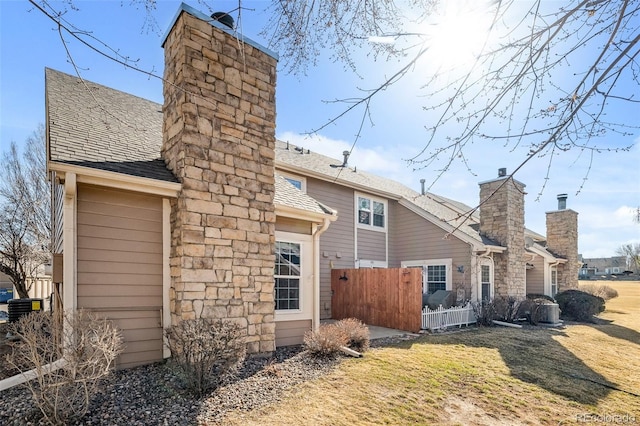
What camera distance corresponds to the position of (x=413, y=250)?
13.9 metres

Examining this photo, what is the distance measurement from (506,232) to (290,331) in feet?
33.2

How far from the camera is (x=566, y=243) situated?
59.6 ft

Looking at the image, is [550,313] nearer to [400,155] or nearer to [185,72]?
[400,155]

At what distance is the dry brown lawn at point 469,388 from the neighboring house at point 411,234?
4.24 m

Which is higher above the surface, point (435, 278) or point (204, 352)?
point (204, 352)

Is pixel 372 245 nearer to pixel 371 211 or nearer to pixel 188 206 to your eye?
pixel 371 211

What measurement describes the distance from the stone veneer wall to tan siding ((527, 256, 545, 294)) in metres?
→ 2.40

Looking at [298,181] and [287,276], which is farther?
[298,181]

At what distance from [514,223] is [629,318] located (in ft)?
21.3

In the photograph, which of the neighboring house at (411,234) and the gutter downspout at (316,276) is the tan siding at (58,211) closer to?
the gutter downspout at (316,276)

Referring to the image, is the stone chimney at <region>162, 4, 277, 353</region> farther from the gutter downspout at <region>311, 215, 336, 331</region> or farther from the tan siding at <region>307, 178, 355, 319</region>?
the tan siding at <region>307, 178, 355, 319</region>

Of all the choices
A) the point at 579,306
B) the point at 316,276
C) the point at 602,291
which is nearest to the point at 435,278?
the point at 579,306

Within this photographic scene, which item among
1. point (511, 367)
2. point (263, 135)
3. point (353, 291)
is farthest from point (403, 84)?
point (353, 291)

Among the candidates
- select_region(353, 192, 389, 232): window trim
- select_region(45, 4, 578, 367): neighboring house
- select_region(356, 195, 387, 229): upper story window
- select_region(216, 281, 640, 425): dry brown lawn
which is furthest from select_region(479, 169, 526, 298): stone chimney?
select_region(45, 4, 578, 367): neighboring house
